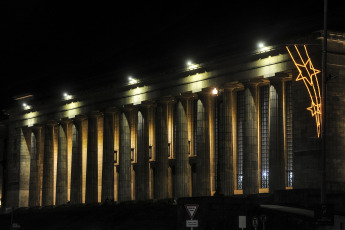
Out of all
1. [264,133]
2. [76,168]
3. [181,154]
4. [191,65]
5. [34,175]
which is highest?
[191,65]

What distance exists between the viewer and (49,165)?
102562 millimetres

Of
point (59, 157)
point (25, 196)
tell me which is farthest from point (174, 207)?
point (25, 196)

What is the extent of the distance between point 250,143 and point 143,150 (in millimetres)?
17675

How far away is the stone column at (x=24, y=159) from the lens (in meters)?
109

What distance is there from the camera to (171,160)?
282 feet

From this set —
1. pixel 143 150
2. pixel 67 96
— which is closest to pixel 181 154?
pixel 143 150

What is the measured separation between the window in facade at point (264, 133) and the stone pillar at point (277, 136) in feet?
13.0

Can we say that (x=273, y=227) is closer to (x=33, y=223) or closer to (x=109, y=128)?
(x=33, y=223)

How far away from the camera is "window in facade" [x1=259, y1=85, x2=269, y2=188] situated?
7425 centimetres

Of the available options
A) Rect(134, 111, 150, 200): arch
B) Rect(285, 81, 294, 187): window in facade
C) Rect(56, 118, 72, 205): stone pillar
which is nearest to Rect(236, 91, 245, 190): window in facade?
Rect(285, 81, 294, 187): window in facade

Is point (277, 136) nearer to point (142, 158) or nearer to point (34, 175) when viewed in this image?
point (142, 158)

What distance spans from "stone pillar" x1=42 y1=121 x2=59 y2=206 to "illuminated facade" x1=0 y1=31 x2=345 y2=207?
0.13 metres

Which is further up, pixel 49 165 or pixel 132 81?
pixel 132 81

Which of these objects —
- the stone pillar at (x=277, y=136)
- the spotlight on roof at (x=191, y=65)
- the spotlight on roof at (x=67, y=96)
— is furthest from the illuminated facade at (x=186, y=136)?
the spotlight on roof at (x=67, y=96)
